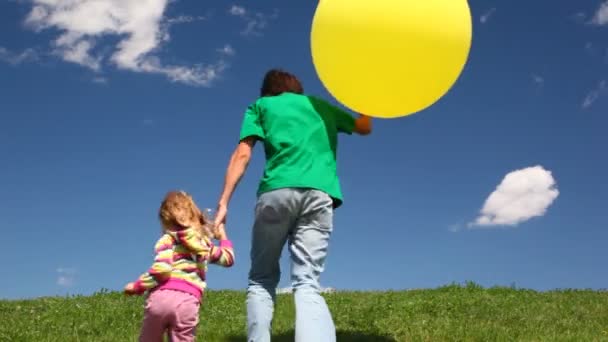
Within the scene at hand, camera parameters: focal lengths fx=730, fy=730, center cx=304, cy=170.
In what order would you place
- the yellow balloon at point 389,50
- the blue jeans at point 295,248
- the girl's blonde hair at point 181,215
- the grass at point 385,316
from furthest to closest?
the grass at point 385,316
the yellow balloon at point 389,50
the girl's blonde hair at point 181,215
the blue jeans at point 295,248

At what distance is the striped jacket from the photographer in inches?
240

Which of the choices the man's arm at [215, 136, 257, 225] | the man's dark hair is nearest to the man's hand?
the man's arm at [215, 136, 257, 225]

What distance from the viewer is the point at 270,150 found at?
635 centimetres

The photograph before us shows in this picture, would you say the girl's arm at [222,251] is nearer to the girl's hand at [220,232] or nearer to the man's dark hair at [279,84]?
the girl's hand at [220,232]

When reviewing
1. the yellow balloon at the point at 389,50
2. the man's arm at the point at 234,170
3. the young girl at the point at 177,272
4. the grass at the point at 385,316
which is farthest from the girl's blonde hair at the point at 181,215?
the grass at the point at 385,316

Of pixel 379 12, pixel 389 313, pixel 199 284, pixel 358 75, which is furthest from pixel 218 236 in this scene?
pixel 389 313

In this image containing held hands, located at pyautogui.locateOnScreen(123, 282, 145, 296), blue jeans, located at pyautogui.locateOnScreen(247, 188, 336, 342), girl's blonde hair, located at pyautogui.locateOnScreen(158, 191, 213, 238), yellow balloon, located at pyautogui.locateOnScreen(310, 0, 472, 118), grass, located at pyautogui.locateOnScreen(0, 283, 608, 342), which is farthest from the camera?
grass, located at pyautogui.locateOnScreen(0, 283, 608, 342)

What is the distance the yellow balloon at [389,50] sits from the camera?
21.6 feet

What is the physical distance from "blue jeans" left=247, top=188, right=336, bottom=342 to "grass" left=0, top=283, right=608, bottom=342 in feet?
8.52

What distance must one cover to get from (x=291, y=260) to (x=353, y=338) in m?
2.94

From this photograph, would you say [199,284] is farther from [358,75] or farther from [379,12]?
[379,12]

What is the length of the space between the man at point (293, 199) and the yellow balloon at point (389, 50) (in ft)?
1.34

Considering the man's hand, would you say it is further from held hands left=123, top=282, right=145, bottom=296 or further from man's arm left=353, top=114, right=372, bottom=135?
man's arm left=353, top=114, right=372, bottom=135

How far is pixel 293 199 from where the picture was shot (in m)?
6.02
